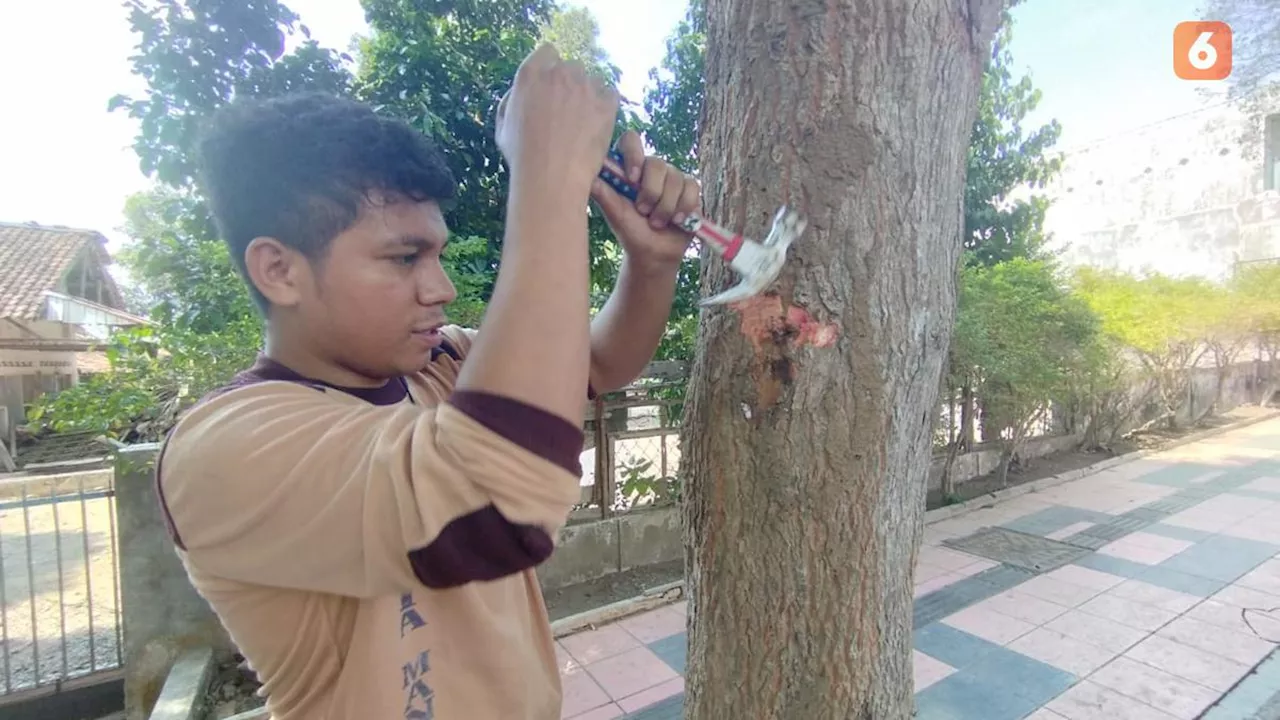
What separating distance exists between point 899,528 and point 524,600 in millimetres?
743

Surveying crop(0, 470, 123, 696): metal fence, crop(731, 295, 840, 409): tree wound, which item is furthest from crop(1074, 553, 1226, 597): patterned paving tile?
crop(0, 470, 123, 696): metal fence

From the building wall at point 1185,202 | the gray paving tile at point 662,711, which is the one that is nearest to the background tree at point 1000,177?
the gray paving tile at point 662,711

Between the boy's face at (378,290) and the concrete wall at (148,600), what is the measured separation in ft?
10.4

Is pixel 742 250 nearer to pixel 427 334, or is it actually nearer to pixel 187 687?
pixel 427 334

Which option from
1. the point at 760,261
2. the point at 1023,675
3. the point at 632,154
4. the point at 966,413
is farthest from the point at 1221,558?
the point at 632,154

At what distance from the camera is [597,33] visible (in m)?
15.1

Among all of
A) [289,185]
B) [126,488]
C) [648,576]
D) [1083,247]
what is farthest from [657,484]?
[1083,247]

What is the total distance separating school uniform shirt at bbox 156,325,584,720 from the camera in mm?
619

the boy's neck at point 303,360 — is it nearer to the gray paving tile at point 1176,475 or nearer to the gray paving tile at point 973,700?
the gray paving tile at point 973,700

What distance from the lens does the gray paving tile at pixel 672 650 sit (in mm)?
3576

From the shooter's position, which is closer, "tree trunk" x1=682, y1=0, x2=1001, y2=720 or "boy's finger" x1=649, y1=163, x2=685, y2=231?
"boy's finger" x1=649, y1=163, x2=685, y2=231

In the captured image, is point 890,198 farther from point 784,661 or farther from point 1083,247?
point 1083,247

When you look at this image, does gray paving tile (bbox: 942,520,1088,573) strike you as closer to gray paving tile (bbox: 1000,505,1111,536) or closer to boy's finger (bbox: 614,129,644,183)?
gray paving tile (bbox: 1000,505,1111,536)

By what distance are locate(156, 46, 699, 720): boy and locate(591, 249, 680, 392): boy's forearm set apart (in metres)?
0.09
